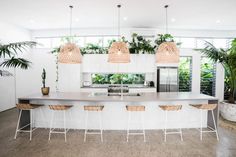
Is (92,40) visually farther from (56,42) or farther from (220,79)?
(220,79)

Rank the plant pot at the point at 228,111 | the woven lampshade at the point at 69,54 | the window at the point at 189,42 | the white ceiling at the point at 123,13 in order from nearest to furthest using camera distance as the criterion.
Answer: the woven lampshade at the point at 69,54 < the white ceiling at the point at 123,13 < the plant pot at the point at 228,111 < the window at the point at 189,42

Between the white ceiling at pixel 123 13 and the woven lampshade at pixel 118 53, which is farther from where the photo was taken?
the white ceiling at pixel 123 13

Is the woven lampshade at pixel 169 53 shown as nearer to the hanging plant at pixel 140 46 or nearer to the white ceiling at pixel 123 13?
the white ceiling at pixel 123 13

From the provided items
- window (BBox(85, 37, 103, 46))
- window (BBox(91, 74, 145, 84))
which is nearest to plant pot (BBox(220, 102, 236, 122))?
window (BBox(91, 74, 145, 84))

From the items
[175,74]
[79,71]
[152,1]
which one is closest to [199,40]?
[175,74]

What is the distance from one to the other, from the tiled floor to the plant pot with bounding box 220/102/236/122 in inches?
44.2

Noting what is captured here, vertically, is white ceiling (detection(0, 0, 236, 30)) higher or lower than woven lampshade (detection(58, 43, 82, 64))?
higher

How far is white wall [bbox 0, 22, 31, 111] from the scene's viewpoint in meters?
Result: 5.29

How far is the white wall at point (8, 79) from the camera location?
529 cm

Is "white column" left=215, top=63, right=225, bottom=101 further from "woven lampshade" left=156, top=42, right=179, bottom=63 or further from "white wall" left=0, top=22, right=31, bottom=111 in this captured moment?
"white wall" left=0, top=22, right=31, bottom=111

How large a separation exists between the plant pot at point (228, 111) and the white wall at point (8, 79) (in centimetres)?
786

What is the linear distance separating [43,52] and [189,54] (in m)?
6.28

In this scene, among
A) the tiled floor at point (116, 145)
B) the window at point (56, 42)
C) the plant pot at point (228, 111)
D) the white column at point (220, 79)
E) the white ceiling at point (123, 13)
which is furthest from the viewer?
the window at point (56, 42)

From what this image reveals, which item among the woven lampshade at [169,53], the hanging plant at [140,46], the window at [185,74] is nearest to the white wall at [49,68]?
the window at [185,74]
